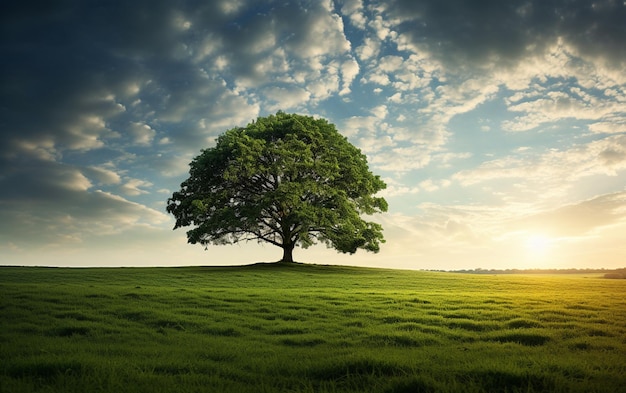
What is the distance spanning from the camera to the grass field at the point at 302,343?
7.45 metres

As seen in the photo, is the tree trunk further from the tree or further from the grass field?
the grass field

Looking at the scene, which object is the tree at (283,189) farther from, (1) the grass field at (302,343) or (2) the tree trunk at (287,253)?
(1) the grass field at (302,343)

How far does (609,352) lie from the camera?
1010 centimetres

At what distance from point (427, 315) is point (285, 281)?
16851 millimetres

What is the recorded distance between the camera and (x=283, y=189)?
133ft

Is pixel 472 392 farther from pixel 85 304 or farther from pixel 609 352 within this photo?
pixel 85 304

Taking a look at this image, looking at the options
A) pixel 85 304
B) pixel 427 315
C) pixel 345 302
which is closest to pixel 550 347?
pixel 427 315

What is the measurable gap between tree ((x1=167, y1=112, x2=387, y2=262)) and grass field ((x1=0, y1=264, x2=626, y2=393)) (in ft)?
69.3

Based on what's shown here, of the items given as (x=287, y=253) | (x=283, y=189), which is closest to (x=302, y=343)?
(x=283, y=189)

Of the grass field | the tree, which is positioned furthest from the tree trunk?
the grass field

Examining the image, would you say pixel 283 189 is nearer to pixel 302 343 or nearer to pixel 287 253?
pixel 287 253

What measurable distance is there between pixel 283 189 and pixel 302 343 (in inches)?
1164

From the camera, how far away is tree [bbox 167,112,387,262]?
4175cm

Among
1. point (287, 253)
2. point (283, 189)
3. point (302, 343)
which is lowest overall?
point (302, 343)
